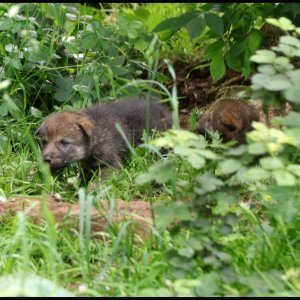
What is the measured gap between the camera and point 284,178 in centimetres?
348

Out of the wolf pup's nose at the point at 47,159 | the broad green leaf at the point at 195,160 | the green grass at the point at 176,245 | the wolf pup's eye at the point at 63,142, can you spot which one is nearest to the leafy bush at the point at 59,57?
the wolf pup's eye at the point at 63,142

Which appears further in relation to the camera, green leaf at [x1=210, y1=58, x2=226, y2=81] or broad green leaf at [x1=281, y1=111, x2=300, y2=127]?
green leaf at [x1=210, y1=58, x2=226, y2=81]

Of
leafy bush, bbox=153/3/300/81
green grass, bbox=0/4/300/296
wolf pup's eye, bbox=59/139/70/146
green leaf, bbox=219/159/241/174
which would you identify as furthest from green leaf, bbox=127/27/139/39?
green leaf, bbox=219/159/241/174

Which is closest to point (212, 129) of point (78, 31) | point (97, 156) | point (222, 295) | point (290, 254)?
point (97, 156)

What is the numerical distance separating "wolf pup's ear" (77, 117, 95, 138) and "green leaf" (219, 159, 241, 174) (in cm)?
301

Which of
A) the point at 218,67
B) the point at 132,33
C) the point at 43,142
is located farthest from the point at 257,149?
the point at 132,33

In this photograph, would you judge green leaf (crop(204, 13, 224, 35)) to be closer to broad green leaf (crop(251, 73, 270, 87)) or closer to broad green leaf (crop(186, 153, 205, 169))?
broad green leaf (crop(251, 73, 270, 87))

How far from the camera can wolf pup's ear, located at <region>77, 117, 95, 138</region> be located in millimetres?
6535

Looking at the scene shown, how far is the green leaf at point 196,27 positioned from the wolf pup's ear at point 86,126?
1215 mm

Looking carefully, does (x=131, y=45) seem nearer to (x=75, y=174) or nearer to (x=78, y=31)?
(x=78, y=31)

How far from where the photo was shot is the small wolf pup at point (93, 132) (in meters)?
6.43

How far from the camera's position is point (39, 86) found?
7336 mm

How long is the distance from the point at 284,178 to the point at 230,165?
28 cm

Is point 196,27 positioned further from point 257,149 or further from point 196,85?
point 257,149
